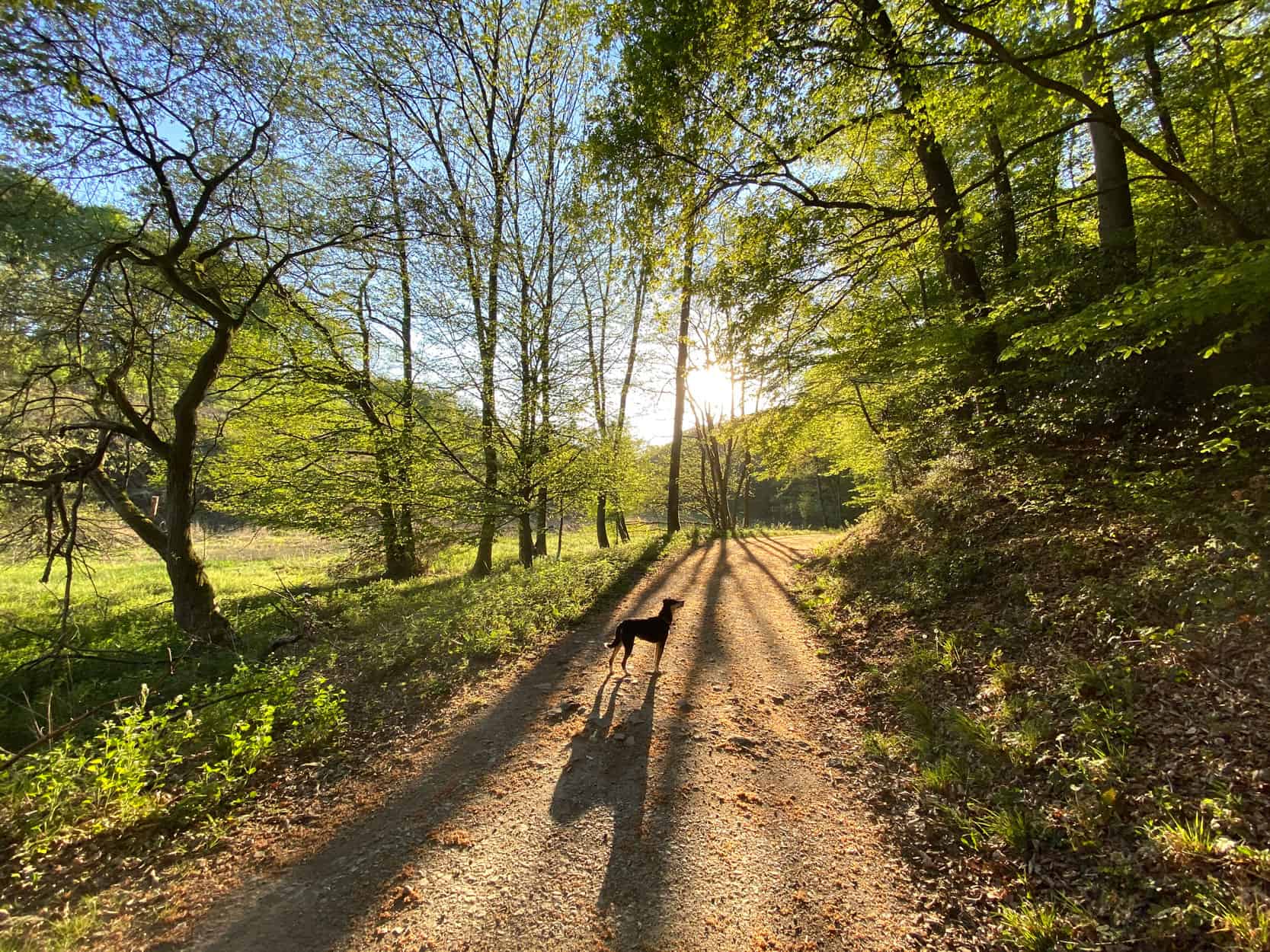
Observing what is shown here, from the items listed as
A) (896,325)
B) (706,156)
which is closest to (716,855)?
(706,156)

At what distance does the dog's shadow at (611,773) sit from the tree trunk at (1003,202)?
8.15 meters

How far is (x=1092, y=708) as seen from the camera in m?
3.38

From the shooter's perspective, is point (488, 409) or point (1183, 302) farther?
point (488, 409)

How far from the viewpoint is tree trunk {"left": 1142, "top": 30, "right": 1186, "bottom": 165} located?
657 centimetres

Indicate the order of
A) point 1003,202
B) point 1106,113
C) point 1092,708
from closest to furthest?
point 1092,708
point 1106,113
point 1003,202

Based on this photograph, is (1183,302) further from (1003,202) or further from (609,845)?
(609,845)

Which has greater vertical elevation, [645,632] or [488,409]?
[488,409]

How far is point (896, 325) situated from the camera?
27.8 ft

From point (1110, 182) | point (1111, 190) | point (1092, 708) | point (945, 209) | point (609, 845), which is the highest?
point (945, 209)

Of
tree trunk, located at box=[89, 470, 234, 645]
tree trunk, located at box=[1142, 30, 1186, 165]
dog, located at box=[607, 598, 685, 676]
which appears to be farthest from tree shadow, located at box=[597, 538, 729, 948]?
tree trunk, located at box=[1142, 30, 1186, 165]

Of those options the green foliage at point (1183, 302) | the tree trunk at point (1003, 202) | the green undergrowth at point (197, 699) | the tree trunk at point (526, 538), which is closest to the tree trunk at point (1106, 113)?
the green foliage at point (1183, 302)

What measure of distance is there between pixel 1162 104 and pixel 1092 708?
8486 millimetres

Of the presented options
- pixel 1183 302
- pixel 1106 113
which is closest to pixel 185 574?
pixel 1183 302

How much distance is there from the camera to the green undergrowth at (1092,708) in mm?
2318
